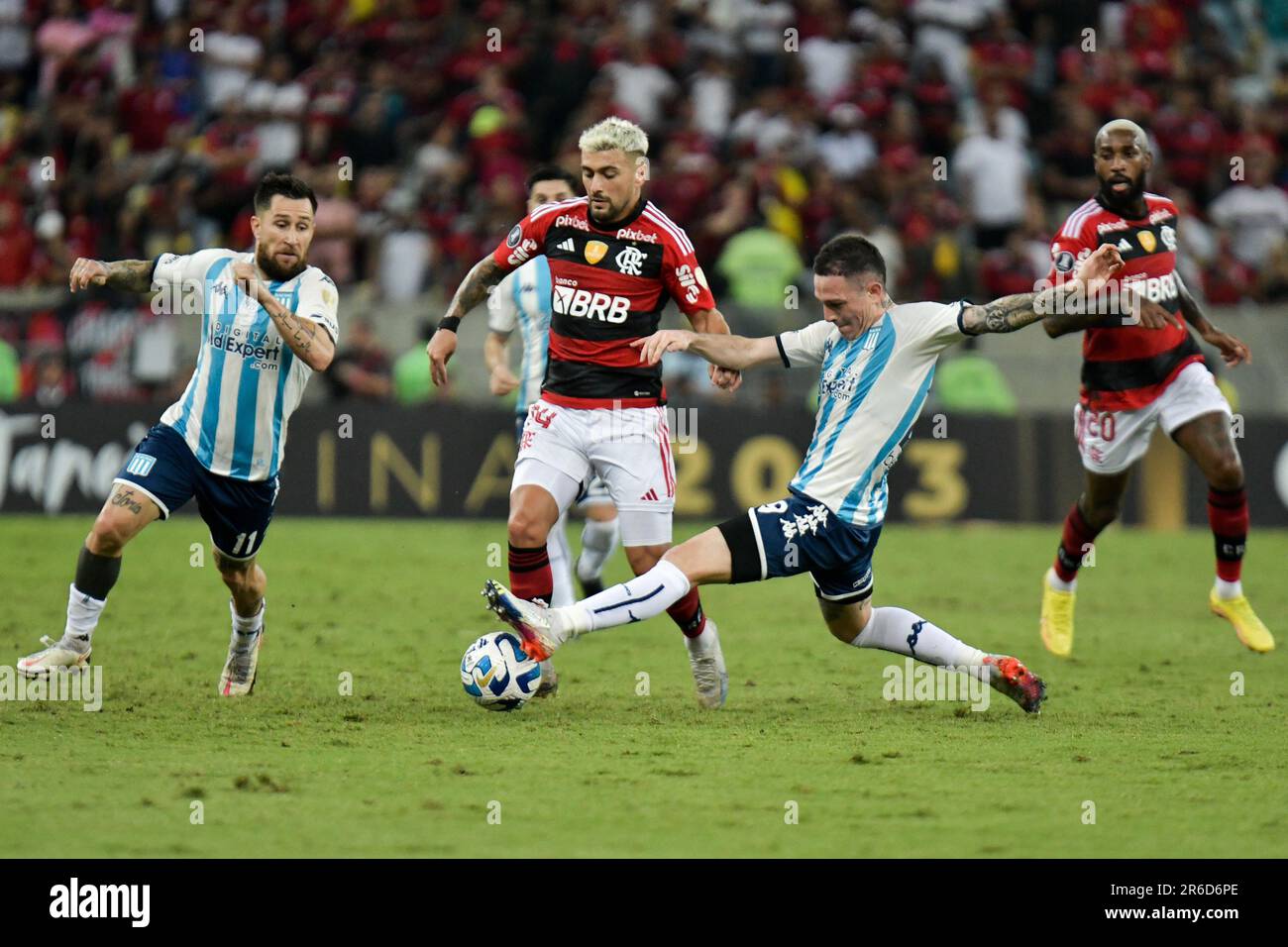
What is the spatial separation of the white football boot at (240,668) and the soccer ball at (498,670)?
1613 millimetres

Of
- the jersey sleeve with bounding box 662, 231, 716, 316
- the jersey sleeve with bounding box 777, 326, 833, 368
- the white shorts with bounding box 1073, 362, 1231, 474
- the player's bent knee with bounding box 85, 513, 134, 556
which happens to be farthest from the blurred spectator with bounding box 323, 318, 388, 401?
the jersey sleeve with bounding box 777, 326, 833, 368

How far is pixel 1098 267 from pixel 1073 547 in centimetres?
328

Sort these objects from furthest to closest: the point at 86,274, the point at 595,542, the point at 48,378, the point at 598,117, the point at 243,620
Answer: the point at 598,117, the point at 48,378, the point at 595,542, the point at 243,620, the point at 86,274

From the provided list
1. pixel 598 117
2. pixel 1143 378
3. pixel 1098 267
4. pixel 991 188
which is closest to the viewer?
pixel 1098 267

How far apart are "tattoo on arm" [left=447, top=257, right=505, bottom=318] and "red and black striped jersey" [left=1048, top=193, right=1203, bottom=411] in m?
3.10

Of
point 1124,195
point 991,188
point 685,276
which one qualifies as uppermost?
point 991,188

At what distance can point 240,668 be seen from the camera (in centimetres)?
929

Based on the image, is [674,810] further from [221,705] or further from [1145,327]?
[1145,327]

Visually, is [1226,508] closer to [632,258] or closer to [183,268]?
[632,258]

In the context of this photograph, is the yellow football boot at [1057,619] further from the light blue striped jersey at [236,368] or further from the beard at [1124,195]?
the light blue striped jersey at [236,368]

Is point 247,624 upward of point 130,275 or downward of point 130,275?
downward

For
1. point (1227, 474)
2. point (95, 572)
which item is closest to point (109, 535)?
point (95, 572)

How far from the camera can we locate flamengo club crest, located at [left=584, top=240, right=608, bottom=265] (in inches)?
349
